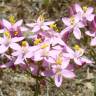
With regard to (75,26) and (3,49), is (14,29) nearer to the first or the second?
(3,49)

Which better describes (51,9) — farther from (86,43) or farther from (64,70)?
(64,70)

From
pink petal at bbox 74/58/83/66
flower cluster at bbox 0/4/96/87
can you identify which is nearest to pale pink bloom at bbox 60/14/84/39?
flower cluster at bbox 0/4/96/87

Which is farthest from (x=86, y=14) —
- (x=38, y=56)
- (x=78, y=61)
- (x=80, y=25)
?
(x=38, y=56)

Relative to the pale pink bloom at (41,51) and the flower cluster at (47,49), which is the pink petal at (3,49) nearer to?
the flower cluster at (47,49)

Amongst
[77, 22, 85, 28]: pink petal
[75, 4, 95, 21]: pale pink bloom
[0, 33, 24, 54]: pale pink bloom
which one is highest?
[75, 4, 95, 21]: pale pink bloom

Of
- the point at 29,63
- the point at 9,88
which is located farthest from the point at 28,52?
the point at 9,88

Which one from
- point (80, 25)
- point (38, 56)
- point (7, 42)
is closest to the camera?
point (38, 56)

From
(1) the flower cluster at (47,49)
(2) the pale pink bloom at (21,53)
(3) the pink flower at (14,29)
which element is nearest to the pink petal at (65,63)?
(1) the flower cluster at (47,49)

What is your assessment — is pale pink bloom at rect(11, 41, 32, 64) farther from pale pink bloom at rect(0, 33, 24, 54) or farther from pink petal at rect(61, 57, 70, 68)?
pink petal at rect(61, 57, 70, 68)
